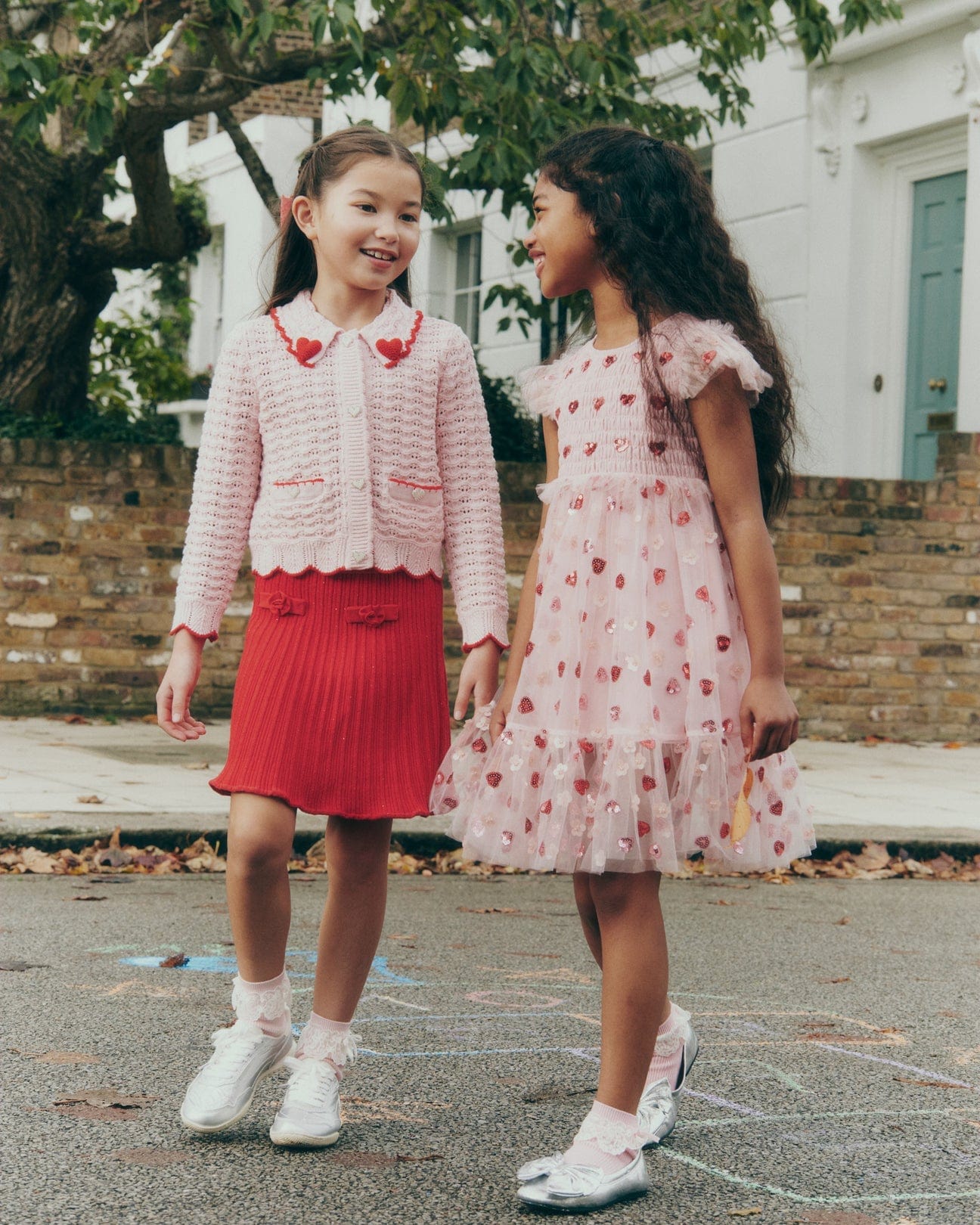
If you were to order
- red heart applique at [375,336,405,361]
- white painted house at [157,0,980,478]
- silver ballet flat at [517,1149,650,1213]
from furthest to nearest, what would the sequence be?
white painted house at [157,0,980,478], red heart applique at [375,336,405,361], silver ballet flat at [517,1149,650,1213]

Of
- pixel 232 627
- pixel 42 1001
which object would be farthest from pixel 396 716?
pixel 232 627

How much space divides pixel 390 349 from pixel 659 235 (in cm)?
53

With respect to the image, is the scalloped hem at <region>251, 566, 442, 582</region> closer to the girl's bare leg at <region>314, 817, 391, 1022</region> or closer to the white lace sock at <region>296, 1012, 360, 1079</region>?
the girl's bare leg at <region>314, 817, 391, 1022</region>

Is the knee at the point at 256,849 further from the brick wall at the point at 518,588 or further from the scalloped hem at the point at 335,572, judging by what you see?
the brick wall at the point at 518,588

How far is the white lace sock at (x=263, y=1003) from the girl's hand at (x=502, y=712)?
597 millimetres

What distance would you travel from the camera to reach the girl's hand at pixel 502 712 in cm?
297

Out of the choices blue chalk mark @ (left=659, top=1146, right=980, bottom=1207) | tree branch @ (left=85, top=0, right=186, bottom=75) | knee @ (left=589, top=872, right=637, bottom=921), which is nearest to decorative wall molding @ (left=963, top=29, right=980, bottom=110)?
tree branch @ (left=85, top=0, right=186, bottom=75)

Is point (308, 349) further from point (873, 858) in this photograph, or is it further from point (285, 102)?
point (285, 102)

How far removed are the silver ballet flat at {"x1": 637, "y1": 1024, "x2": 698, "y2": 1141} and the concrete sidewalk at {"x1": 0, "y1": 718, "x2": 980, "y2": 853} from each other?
3380 millimetres

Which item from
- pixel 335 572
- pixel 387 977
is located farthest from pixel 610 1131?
pixel 387 977

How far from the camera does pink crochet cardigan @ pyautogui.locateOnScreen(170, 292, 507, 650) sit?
10.1ft

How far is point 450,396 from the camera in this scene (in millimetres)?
3209

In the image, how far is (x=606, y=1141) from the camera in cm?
274

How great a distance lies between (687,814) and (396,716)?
1.86 feet
